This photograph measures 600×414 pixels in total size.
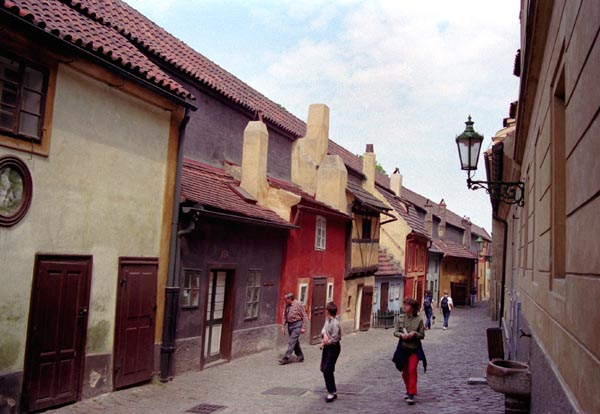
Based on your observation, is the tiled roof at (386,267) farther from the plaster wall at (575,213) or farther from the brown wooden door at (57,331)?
the plaster wall at (575,213)

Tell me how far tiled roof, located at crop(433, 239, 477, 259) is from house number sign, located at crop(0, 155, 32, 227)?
134ft

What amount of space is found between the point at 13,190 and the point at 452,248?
48222mm

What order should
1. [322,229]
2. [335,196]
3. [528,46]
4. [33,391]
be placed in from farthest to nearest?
[335,196] < [322,229] < [33,391] < [528,46]

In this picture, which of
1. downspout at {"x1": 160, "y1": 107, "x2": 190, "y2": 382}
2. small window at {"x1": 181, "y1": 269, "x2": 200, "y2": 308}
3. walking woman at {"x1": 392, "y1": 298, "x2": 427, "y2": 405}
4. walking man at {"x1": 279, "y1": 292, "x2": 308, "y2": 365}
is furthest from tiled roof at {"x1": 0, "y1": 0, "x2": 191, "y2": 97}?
walking woman at {"x1": 392, "y1": 298, "x2": 427, "y2": 405}

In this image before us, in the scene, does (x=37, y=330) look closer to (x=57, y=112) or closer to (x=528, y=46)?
(x=57, y=112)

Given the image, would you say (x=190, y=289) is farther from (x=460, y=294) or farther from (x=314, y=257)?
(x=460, y=294)

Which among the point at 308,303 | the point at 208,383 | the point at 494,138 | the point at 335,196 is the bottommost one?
the point at 208,383

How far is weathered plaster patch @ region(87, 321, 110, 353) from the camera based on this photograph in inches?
381

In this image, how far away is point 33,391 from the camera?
8367 millimetres

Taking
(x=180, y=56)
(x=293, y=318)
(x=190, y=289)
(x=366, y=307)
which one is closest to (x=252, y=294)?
(x=293, y=318)

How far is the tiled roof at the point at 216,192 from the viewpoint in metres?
13.0

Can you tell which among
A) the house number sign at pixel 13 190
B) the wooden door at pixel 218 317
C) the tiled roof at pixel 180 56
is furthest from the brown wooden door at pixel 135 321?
the tiled roof at pixel 180 56

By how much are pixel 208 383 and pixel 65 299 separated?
3.92m

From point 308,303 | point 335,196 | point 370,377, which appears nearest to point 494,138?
point 335,196
